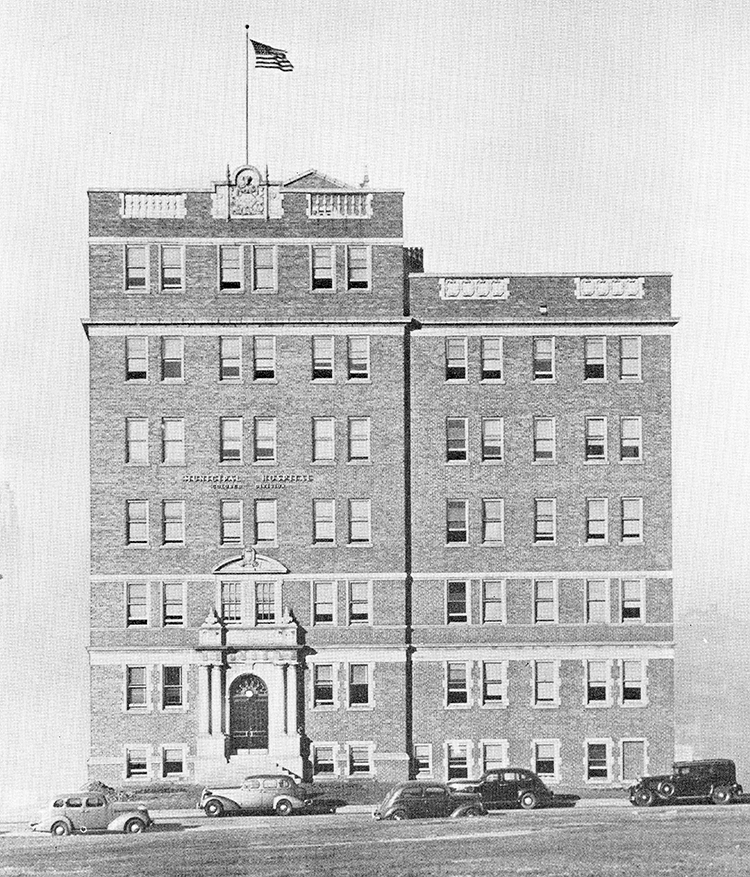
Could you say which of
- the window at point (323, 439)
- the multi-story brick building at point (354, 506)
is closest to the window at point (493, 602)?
the multi-story brick building at point (354, 506)

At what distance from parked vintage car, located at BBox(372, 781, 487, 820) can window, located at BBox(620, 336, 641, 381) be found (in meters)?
18.5

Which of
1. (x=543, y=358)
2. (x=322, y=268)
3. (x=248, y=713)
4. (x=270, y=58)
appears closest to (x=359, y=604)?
(x=248, y=713)

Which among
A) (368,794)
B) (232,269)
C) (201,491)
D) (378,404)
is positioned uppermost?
(232,269)

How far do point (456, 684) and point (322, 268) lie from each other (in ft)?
57.5

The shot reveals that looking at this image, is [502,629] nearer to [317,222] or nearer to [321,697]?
[321,697]

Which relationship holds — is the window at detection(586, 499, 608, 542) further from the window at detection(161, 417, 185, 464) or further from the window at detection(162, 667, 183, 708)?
the window at detection(162, 667, 183, 708)

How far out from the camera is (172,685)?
55281mm

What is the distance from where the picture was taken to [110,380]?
55.5 m

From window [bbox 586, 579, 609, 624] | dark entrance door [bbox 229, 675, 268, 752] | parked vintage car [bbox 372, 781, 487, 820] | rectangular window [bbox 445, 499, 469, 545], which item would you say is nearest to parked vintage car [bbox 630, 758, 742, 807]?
parked vintage car [bbox 372, 781, 487, 820]

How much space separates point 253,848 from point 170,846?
2.72 meters

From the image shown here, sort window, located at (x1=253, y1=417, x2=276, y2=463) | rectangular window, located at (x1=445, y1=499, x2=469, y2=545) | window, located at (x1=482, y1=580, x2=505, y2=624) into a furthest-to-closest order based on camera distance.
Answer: rectangular window, located at (x1=445, y1=499, x2=469, y2=545) < window, located at (x1=482, y1=580, x2=505, y2=624) < window, located at (x1=253, y1=417, x2=276, y2=463)

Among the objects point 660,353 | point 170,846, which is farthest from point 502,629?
point 170,846

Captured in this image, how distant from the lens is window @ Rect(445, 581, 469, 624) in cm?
5634

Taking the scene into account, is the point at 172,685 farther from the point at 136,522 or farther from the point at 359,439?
the point at 359,439
